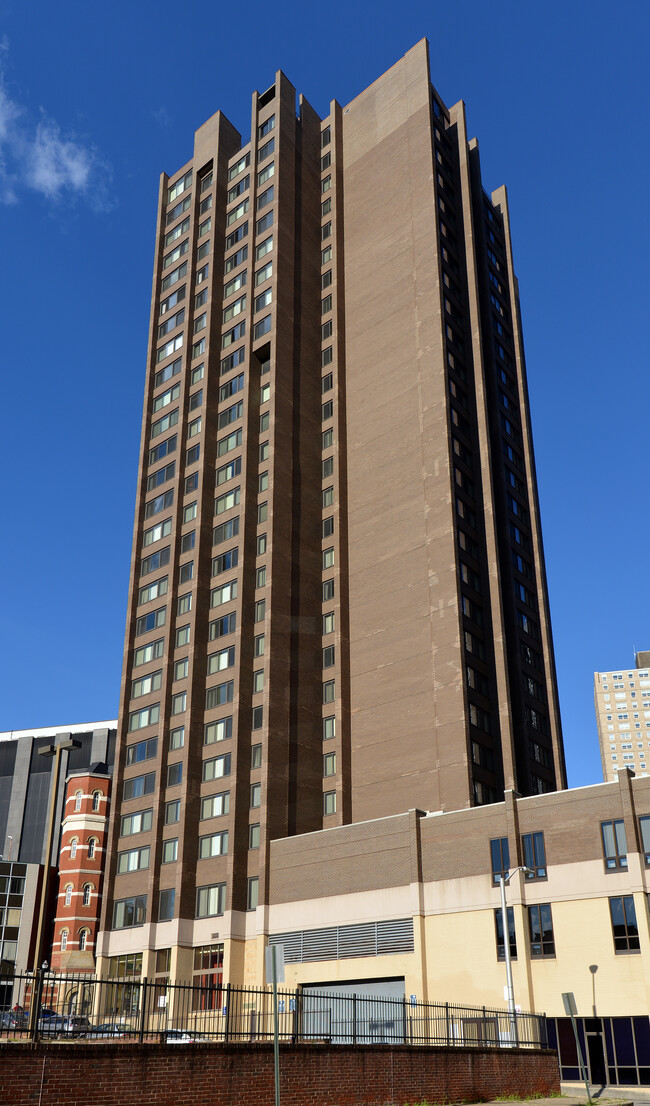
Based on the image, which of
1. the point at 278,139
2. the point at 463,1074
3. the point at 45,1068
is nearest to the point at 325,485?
the point at 278,139

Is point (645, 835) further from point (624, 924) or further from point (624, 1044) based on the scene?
point (624, 1044)

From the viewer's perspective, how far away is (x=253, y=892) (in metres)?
Result: 68.4

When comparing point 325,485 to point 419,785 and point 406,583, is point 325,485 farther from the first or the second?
point 419,785

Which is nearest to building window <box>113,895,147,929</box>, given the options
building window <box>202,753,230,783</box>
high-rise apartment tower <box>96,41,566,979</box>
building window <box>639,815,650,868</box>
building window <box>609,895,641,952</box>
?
high-rise apartment tower <box>96,41,566,979</box>

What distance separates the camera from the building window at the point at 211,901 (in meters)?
68.0

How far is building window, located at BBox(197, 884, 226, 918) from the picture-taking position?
223 feet

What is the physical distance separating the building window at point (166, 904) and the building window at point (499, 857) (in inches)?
982

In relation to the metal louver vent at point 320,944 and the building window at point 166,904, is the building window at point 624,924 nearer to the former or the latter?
the metal louver vent at point 320,944

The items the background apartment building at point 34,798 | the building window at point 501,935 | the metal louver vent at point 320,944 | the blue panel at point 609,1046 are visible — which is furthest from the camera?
the background apartment building at point 34,798

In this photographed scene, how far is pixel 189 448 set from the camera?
289ft

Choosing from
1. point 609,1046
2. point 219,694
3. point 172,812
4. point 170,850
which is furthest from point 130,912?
point 609,1046

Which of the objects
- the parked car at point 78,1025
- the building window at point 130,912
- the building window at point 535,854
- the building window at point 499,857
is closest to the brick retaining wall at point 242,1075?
the parked car at point 78,1025

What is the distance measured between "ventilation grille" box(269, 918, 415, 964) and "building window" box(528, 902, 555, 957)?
7.71 m

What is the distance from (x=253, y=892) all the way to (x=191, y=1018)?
142 feet
